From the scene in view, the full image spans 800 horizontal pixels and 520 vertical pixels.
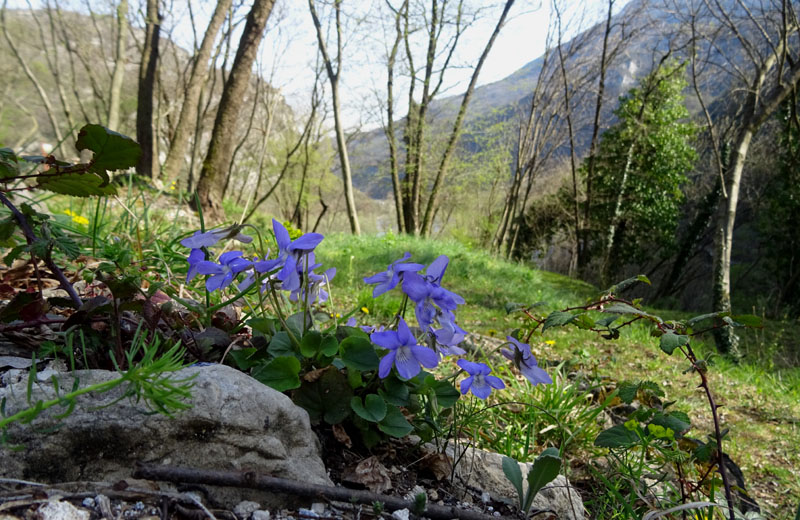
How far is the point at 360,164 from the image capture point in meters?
20.4

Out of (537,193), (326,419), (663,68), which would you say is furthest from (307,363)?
(537,193)

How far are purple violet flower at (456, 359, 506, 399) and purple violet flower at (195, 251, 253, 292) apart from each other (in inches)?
20.8

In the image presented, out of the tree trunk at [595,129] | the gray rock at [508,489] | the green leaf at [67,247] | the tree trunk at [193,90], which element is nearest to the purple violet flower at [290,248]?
the green leaf at [67,247]

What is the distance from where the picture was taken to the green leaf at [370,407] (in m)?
0.98

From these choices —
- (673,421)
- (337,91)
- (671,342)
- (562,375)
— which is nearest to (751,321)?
(671,342)

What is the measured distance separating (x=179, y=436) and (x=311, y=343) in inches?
12.3

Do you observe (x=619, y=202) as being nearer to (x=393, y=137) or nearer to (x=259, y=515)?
(x=393, y=137)

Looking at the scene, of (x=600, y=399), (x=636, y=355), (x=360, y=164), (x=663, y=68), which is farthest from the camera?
(x=360, y=164)

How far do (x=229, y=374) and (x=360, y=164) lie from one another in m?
20.0

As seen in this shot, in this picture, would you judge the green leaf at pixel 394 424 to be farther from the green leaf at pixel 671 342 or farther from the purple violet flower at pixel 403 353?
the green leaf at pixel 671 342

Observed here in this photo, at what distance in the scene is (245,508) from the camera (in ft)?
2.63

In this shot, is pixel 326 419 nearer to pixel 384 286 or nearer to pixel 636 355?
pixel 384 286

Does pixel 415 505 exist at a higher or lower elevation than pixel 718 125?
lower

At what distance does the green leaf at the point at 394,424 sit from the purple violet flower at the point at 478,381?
6.2 inches
